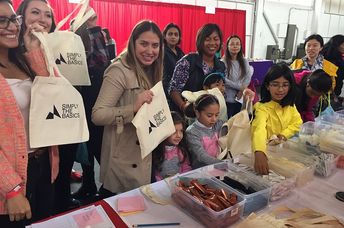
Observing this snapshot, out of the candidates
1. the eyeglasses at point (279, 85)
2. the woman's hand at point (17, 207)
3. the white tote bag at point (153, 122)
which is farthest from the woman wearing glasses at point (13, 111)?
the eyeglasses at point (279, 85)

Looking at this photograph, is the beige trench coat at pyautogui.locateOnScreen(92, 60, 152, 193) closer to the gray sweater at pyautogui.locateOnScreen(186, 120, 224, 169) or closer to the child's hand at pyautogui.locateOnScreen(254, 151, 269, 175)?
the gray sweater at pyautogui.locateOnScreen(186, 120, 224, 169)

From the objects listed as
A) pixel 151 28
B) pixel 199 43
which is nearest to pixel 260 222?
pixel 151 28

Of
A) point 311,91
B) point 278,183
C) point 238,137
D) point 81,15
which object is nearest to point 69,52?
point 81,15

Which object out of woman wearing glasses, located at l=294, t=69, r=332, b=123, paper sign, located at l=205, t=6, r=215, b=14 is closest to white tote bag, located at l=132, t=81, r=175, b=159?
woman wearing glasses, located at l=294, t=69, r=332, b=123

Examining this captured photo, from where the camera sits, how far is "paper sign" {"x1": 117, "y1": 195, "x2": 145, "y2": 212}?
1.03 meters

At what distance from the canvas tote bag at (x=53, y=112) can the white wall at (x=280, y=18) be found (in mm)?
4471

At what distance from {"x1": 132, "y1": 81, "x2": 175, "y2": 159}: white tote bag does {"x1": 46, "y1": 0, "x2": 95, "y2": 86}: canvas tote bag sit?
548 millimetres

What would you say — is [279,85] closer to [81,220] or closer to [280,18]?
[81,220]

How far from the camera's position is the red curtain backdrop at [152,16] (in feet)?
13.9

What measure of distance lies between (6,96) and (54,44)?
0.57m

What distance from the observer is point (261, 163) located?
1.27 m

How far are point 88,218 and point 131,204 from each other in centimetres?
16

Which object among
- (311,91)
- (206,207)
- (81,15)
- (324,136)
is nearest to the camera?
(206,207)

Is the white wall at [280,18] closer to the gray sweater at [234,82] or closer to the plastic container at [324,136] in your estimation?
the gray sweater at [234,82]
